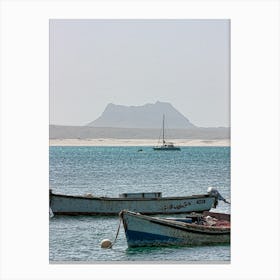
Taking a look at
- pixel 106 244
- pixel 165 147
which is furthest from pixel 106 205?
pixel 106 244

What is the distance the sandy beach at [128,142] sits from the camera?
37.9 feet

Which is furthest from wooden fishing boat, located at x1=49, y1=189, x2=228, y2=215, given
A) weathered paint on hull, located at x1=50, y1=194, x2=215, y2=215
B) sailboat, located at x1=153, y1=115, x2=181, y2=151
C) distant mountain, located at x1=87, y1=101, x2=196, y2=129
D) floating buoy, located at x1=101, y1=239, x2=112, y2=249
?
distant mountain, located at x1=87, y1=101, x2=196, y2=129

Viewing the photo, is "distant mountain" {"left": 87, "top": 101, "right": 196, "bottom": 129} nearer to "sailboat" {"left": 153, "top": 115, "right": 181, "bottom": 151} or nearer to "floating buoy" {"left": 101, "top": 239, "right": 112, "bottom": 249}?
"sailboat" {"left": 153, "top": 115, "right": 181, "bottom": 151}

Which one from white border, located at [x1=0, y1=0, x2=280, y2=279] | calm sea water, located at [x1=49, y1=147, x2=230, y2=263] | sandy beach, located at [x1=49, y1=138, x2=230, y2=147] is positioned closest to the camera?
white border, located at [x1=0, y1=0, x2=280, y2=279]

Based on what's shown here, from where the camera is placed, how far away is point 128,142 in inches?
493

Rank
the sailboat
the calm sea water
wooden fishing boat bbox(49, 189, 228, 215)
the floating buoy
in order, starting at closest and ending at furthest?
the calm sea water, the floating buoy, the sailboat, wooden fishing boat bbox(49, 189, 228, 215)

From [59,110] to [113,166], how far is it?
20.8ft

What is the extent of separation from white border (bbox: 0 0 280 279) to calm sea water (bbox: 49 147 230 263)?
49 centimetres

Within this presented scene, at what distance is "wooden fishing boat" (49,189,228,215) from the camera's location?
14906mm

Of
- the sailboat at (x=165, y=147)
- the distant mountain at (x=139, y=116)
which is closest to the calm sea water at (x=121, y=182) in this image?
the sailboat at (x=165, y=147)
